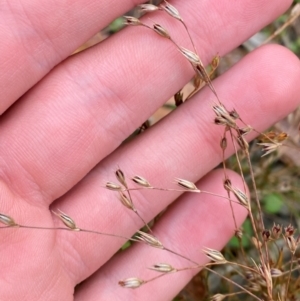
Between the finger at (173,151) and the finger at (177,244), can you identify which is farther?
the finger at (177,244)

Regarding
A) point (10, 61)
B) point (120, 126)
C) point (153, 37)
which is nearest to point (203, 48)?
point (153, 37)

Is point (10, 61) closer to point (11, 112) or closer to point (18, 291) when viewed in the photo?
point (11, 112)

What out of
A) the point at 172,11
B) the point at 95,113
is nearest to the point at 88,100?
the point at 95,113

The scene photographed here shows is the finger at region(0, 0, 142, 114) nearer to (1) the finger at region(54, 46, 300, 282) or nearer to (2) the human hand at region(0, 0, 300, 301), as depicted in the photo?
(2) the human hand at region(0, 0, 300, 301)

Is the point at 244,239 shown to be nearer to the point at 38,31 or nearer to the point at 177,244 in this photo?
the point at 177,244

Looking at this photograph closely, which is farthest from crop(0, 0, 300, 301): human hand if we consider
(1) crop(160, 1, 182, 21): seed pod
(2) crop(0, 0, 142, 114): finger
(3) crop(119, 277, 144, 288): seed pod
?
(3) crop(119, 277, 144, 288): seed pod

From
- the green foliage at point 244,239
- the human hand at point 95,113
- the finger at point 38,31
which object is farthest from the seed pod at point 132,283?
the green foliage at point 244,239

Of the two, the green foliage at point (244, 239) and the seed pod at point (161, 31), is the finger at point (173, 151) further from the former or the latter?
the green foliage at point (244, 239)
